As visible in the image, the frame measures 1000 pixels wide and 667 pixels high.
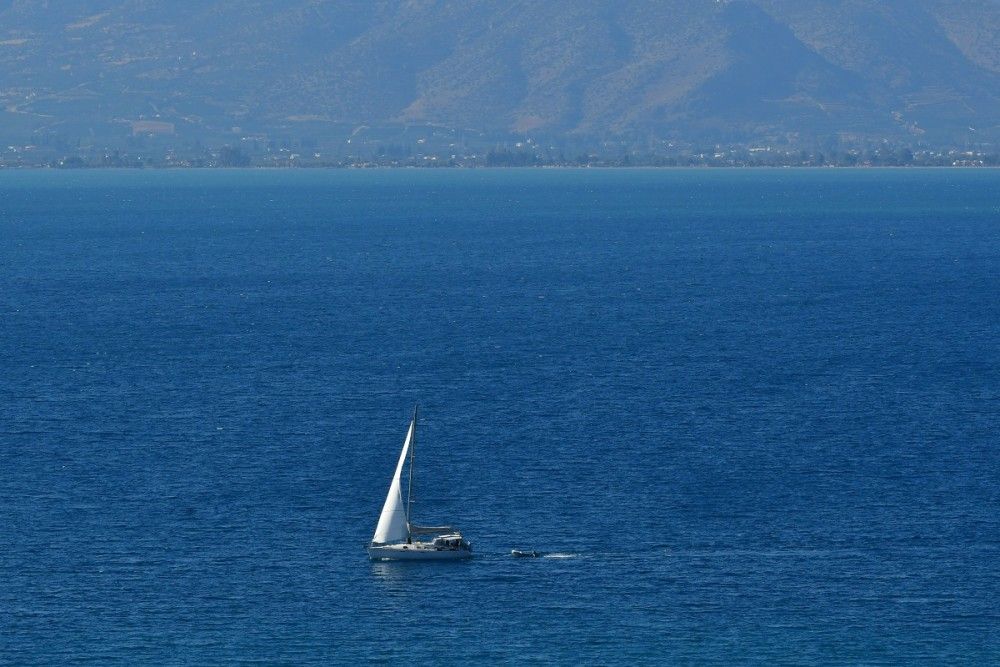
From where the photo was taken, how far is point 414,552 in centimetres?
9112

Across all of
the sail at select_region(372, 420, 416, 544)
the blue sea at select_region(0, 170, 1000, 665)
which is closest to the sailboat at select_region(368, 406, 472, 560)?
the sail at select_region(372, 420, 416, 544)

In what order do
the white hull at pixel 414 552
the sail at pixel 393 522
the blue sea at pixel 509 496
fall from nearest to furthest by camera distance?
the blue sea at pixel 509 496 → the white hull at pixel 414 552 → the sail at pixel 393 522

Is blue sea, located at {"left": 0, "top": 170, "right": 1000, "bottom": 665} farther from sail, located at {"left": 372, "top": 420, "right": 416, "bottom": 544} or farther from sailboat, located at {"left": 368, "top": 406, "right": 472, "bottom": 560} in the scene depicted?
sail, located at {"left": 372, "top": 420, "right": 416, "bottom": 544}

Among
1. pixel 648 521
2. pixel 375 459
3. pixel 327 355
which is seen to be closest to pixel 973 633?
pixel 648 521

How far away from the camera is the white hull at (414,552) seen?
3548 inches

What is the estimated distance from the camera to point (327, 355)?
152 m

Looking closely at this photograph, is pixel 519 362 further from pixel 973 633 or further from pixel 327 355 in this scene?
pixel 973 633

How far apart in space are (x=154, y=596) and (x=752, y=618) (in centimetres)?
2787

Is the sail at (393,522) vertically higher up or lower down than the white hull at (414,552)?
higher up

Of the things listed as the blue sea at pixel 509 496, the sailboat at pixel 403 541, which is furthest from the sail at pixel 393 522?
the blue sea at pixel 509 496

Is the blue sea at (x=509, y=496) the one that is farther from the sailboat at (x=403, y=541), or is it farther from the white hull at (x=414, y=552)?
the sailboat at (x=403, y=541)

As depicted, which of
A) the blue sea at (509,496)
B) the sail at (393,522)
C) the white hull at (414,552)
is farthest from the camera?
the sail at (393,522)

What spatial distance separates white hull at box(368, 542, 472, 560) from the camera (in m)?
90.1

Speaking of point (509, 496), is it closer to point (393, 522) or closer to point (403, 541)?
point (403, 541)
